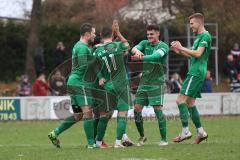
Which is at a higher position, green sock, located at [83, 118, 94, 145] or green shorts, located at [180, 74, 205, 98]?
green shorts, located at [180, 74, 205, 98]

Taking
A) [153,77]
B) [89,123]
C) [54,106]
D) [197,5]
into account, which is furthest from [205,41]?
[197,5]

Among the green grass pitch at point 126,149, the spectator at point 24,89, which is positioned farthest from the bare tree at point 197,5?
the green grass pitch at point 126,149

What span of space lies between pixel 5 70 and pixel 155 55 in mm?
26356

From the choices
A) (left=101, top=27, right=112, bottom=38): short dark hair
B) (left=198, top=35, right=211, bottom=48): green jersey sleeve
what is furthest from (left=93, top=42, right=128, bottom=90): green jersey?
(left=198, top=35, right=211, bottom=48): green jersey sleeve

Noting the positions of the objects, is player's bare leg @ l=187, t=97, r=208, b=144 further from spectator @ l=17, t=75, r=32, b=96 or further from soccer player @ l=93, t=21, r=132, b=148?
spectator @ l=17, t=75, r=32, b=96

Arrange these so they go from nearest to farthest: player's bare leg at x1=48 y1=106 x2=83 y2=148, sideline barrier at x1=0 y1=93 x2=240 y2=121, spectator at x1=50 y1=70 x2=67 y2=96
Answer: player's bare leg at x1=48 y1=106 x2=83 y2=148 → spectator at x1=50 y1=70 x2=67 y2=96 → sideline barrier at x1=0 y1=93 x2=240 y2=121

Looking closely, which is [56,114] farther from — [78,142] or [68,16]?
[68,16]

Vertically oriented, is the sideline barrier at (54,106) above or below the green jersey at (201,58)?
Result: below

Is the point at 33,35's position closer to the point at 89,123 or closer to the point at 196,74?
the point at 89,123

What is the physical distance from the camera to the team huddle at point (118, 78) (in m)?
14.6

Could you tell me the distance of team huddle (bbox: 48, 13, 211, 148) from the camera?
14625 mm

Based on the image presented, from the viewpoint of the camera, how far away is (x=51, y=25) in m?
41.1

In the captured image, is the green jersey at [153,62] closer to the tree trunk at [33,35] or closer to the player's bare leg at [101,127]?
→ the player's bare leg at [101,127]

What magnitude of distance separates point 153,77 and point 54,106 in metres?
12.3
